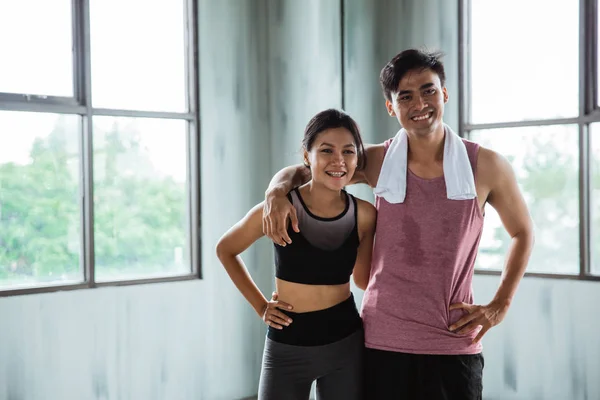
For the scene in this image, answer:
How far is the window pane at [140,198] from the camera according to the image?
342 cm

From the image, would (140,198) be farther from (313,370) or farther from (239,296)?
(313,370)

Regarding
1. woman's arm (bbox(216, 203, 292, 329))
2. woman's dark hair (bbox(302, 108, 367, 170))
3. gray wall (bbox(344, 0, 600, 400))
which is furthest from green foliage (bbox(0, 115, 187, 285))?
woman's dark hair (bbox(302, 108, 367, 170))

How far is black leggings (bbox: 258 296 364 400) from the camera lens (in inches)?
66.9

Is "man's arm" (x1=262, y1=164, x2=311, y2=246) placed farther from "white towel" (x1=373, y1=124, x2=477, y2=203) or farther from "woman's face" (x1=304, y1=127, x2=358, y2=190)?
"white towel" (x1=373, y1=124, x2=477, y2=203)

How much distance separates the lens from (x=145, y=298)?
138 inches

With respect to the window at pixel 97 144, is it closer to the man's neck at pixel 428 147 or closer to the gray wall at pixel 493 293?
the gray wall at pixel 493 293

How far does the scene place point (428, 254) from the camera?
1.67 metres

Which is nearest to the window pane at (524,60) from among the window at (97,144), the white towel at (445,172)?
the window at (97,144)

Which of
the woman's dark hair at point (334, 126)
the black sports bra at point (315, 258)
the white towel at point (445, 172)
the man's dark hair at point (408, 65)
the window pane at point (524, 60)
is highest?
the window pane at point (524, 60)

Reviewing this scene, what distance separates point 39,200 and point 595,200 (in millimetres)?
2598

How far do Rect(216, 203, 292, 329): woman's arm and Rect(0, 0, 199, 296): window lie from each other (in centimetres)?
159

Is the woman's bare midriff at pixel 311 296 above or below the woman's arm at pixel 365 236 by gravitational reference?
below

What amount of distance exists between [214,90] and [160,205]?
69cm

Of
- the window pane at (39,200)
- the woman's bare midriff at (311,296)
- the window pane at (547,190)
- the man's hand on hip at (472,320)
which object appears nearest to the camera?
the man's hand on hip at (472,320)
